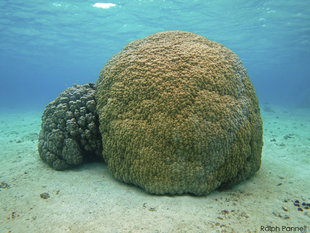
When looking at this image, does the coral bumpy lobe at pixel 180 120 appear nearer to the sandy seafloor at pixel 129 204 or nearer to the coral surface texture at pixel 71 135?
the sandy seafloor at pixel 129 204

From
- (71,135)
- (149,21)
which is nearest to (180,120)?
(71,135)

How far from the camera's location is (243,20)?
84.1 ft

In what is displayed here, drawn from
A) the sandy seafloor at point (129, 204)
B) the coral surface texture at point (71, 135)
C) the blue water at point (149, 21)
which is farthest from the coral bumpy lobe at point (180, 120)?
the blue water at point (149, 21)

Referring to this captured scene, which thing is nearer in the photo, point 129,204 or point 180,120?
point 129,204

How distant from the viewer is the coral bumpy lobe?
Answer: 330 centimetres

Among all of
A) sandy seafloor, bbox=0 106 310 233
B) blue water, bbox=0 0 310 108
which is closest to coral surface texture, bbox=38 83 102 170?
sandy seafloor, bbox=0 106 310 233

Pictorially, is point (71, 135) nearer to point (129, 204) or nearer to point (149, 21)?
point (129, 204)

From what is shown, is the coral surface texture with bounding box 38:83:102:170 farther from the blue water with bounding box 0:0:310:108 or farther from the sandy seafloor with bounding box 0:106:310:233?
the blue water with bounding box 0:0:310:108

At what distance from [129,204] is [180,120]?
5.60 ft

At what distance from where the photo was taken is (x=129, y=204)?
305cm

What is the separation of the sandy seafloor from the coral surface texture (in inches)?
11.9

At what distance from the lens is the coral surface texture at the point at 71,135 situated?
13.9 ft

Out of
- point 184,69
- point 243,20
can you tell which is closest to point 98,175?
point 184,69

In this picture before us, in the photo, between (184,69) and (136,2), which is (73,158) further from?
(136,2)
